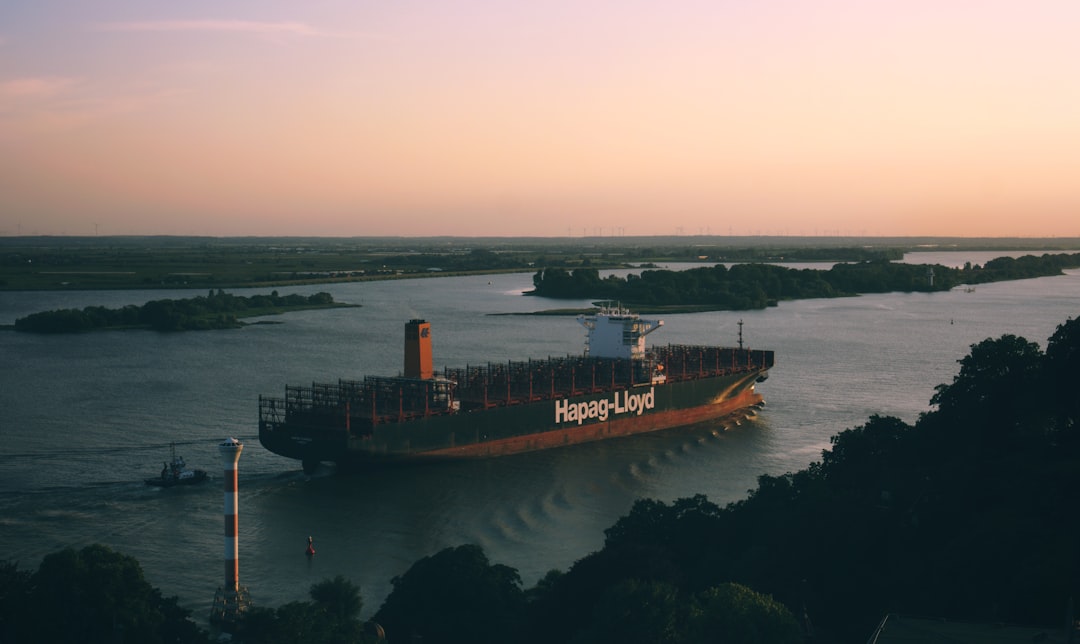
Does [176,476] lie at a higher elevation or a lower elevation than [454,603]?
lower

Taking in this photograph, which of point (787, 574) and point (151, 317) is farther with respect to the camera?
point (151, 317)

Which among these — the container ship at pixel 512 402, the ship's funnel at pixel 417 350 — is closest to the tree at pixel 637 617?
the container ship at pixel 512 402

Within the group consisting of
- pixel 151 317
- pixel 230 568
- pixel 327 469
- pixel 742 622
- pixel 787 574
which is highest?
pixel 742 622

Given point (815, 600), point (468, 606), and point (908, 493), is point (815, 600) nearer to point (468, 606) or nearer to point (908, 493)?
point (908, 493)

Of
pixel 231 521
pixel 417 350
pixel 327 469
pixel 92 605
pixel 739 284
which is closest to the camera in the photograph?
pixel 92 605

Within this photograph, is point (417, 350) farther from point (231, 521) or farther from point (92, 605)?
point (92, 605)

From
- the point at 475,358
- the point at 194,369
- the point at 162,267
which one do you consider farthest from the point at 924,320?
the point at 162,267

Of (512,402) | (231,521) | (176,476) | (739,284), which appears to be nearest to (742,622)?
(231,521)
